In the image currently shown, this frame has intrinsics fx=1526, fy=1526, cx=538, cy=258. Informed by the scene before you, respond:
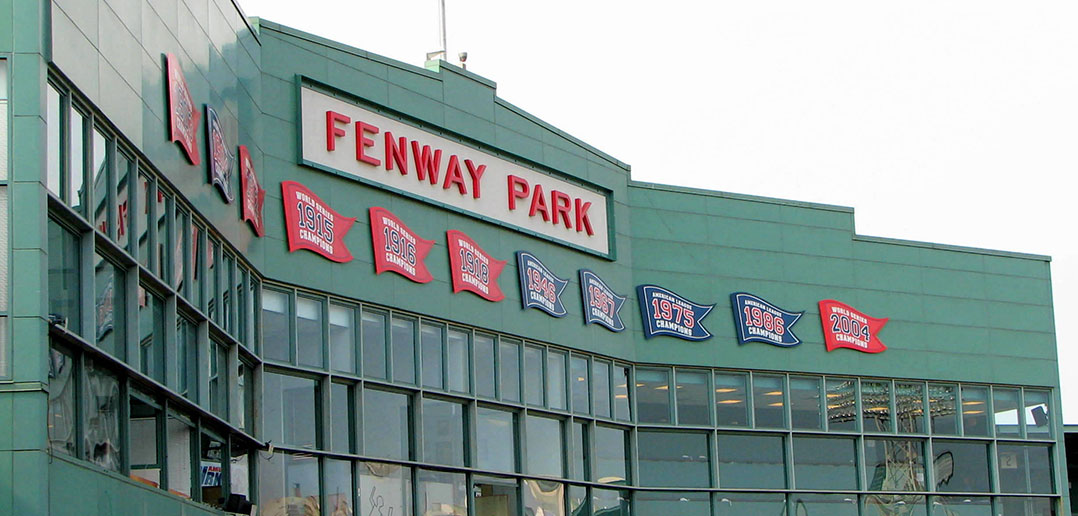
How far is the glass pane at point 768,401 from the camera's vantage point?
31.9m

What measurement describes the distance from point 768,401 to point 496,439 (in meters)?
7.50

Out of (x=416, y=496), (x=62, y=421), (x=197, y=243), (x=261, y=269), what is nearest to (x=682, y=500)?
(x=416, y=496)

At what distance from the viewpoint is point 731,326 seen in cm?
3164

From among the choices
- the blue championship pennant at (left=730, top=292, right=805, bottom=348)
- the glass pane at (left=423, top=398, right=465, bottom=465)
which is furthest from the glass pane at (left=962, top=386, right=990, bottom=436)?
the glass pane at (left=423, top=398, right=465, bottom=465)

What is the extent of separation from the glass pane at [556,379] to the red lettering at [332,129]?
6.40 m

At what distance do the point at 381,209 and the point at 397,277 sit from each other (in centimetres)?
117

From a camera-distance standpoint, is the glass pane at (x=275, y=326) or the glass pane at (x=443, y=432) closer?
the glass pane at (x=275, y=326)

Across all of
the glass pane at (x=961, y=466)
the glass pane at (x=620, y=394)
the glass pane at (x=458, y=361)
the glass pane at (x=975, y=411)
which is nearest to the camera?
the glass pane at (x=458, y=361)

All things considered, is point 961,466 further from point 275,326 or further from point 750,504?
point 275,326

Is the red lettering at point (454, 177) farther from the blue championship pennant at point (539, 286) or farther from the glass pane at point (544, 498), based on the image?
the glass pane at point (544, 498)

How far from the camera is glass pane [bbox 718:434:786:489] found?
31.4 m

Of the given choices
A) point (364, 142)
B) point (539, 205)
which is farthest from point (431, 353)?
point (539, 205)

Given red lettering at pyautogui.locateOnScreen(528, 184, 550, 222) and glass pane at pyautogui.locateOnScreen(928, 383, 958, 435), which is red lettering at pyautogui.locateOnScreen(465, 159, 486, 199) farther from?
glass pane at pyautogui.locateOnScreen(928, 383, 958, 435)

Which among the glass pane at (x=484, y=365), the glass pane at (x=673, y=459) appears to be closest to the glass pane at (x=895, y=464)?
the glass pane at (x=673, y=459)
